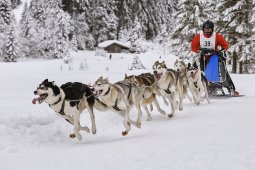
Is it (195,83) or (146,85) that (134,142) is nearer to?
(146,85)

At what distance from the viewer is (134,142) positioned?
219 inches

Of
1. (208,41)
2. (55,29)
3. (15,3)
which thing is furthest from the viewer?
(15,3)

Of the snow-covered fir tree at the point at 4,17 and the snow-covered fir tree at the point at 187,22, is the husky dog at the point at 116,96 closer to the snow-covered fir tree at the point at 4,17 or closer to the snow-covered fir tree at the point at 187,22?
the snow-covered fir tree at the point at 187,22

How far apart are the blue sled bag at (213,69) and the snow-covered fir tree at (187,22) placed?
18297 millimetres

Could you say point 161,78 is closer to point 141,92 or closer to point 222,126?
point 141,92

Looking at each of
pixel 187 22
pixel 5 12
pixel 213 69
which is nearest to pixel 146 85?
pixel 213 69

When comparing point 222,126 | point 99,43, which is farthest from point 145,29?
point 222,126

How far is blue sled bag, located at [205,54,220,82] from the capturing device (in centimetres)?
1056

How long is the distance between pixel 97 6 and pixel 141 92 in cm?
4827

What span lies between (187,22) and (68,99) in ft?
79.8

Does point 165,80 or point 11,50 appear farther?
point 11,50

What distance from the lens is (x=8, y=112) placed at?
8430 mm

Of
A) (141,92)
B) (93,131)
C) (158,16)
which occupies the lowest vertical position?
(93,131)

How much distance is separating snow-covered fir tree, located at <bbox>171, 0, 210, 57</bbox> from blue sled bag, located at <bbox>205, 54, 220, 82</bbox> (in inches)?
720
